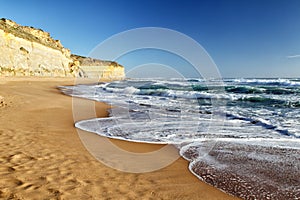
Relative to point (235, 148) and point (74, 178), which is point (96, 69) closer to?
point (235, 148)

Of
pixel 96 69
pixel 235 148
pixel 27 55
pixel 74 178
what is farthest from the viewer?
pixel 96 69

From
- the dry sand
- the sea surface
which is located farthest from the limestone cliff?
the dry sand

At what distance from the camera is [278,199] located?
8.39ft

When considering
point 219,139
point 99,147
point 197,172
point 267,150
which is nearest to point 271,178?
point 197,172

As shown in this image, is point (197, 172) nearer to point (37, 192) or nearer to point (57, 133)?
point (37, 192)

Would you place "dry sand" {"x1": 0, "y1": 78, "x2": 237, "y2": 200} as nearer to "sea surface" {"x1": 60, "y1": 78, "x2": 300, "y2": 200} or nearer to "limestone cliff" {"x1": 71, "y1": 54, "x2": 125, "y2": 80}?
"sea surface" {"x1": 60, "y1": 78, "x2": 300, "y2": 200}

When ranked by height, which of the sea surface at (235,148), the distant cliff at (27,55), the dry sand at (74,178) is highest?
the distant cliff at (27,55)

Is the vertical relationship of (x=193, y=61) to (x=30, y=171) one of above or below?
above

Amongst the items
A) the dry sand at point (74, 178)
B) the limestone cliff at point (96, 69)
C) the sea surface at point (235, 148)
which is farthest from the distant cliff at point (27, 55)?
the dry sand at point (74, 178)

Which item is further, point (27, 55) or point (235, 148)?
point (27, 55)

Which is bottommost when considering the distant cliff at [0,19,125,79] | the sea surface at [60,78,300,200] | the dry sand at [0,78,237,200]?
the sea surface at [60,78,300,200]

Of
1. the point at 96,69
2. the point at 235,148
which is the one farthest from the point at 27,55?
the point at 96,69

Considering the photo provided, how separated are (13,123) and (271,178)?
6.23 m

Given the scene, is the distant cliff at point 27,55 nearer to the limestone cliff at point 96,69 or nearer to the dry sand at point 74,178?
the limestone cliff at point 96,69
